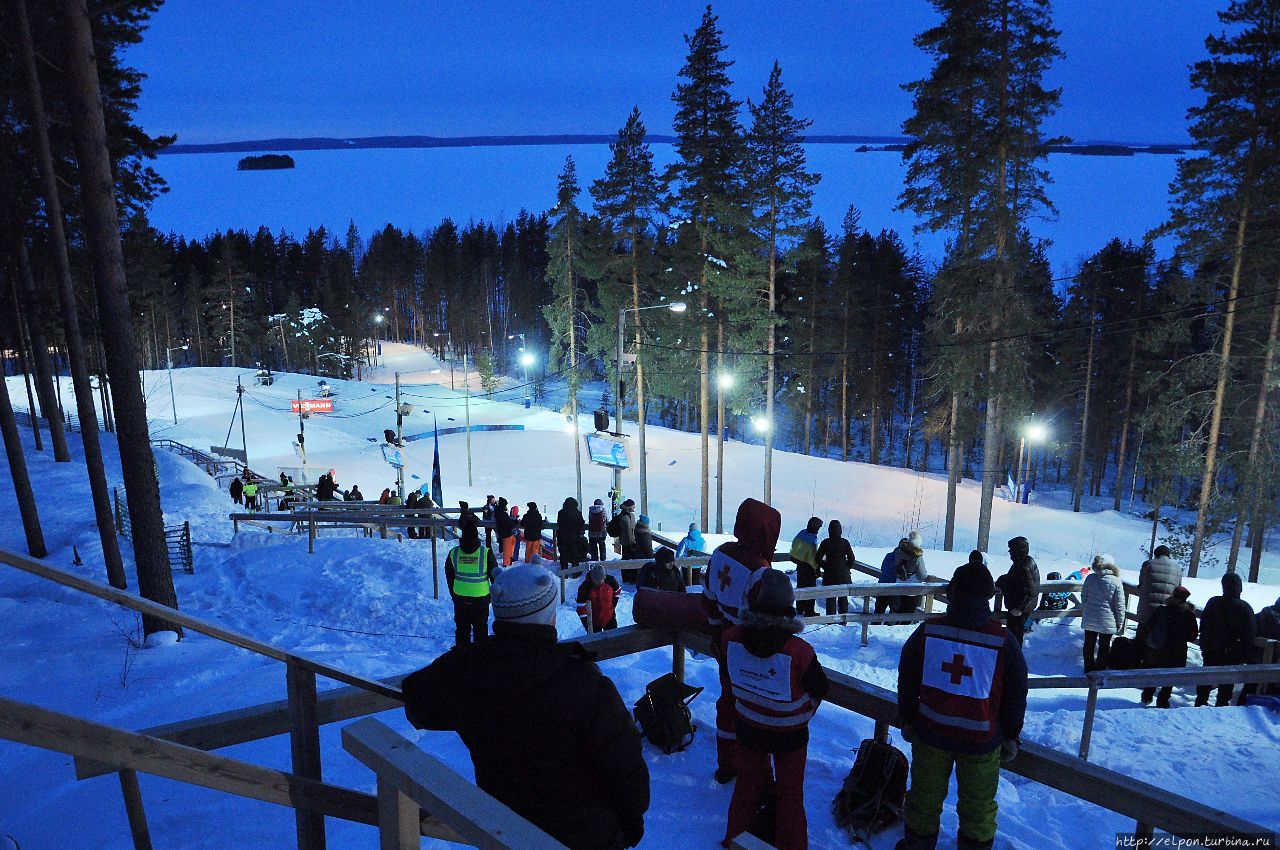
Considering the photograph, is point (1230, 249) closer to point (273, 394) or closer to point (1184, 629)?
point (1184, 629)

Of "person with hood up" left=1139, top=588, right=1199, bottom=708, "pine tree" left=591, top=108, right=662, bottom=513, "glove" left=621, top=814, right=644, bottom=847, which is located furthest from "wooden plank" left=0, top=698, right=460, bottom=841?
"pine tree" left=591, top=108, right=662, bottom=513

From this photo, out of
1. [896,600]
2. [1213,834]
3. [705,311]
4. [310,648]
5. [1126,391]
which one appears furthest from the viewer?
[1126,391]

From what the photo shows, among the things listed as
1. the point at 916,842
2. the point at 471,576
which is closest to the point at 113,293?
the point at 471,576

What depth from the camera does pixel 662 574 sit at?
795cm

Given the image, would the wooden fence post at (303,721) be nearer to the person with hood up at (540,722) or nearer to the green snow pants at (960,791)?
the person with hood up at (540,722)

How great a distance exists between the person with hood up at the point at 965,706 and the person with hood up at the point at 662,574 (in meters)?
4.10

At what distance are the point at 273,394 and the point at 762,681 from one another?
209 ft

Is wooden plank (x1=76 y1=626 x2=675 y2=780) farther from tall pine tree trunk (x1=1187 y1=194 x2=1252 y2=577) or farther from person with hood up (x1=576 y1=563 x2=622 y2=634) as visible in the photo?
tall pine tree trunk (x1=1187 y1=194 x2=1252 y2=577)

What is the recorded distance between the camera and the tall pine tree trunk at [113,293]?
8.47 m

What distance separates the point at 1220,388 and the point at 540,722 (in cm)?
2401

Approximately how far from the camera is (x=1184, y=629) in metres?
7.98

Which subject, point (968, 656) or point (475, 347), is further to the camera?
point (475, 347)

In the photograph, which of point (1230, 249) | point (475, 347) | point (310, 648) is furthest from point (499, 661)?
point (475, 347)

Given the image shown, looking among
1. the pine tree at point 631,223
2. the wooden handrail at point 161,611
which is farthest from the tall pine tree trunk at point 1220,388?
the wooden handrail at point 161,611
